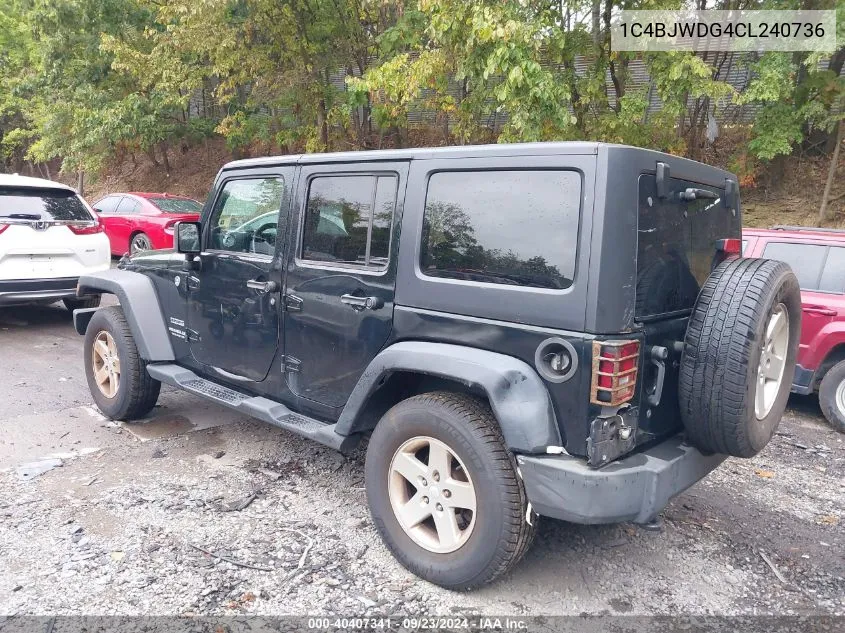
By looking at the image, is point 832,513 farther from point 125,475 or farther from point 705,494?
point 125,475

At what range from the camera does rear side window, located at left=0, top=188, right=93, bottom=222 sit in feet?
24.1

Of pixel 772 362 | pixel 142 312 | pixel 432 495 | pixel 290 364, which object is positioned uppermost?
pixel 772 362

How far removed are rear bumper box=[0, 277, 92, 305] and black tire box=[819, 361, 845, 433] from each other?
785cm

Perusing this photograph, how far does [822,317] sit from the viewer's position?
17.4 feet

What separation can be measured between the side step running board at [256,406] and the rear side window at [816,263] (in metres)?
4.29

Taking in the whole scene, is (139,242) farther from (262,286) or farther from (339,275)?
(339,275)

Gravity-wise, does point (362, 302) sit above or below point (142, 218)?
below

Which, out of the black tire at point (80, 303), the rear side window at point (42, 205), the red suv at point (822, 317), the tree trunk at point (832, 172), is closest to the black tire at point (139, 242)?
the black tire at point (80, 303)

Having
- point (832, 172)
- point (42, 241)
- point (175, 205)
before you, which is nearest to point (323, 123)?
point (175, 205)

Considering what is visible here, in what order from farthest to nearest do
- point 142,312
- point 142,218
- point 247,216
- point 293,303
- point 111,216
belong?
point 111,216
point 142,218
point 142,312
point 247,216
point 293,303

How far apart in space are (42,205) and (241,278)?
5.05 meters

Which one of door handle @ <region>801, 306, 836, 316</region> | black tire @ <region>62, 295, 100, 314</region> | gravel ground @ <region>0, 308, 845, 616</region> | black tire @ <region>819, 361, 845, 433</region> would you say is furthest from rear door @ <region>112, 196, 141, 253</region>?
black tire @ <region>819, 361, 845, 433</region>

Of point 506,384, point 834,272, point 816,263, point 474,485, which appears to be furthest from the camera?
point 816,263

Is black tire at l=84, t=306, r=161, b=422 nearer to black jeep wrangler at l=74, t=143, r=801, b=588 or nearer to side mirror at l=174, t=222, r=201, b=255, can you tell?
side mirror at l=174, t=222, r=201, b=255
